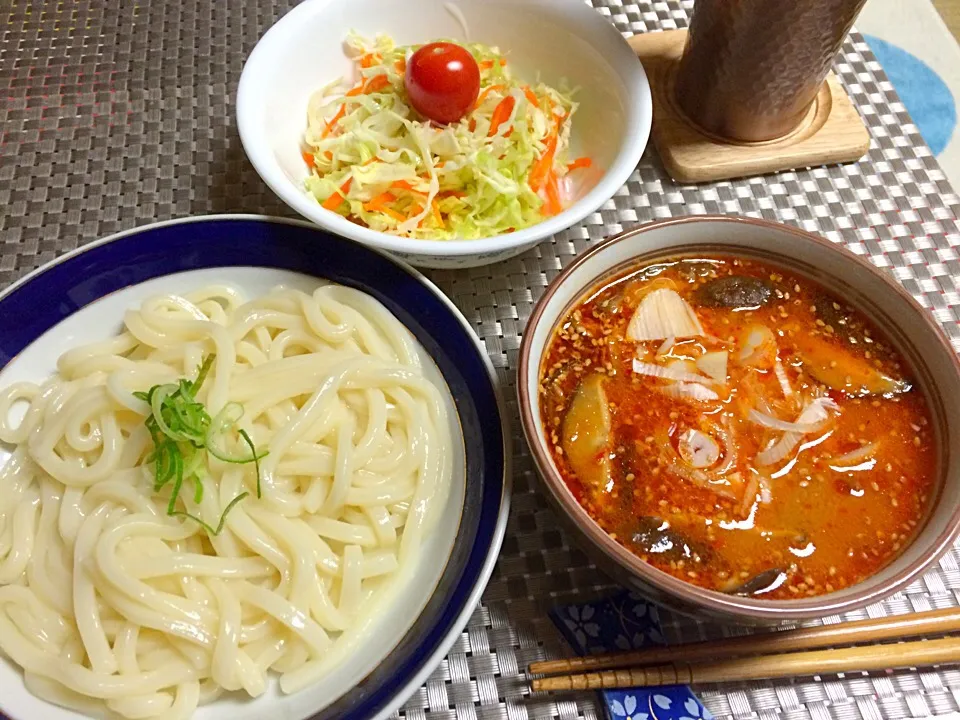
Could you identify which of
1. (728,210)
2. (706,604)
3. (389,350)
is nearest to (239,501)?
(389,350)

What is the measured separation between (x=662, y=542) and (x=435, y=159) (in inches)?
52.1

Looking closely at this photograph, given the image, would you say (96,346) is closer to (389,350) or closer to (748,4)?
(389,350)

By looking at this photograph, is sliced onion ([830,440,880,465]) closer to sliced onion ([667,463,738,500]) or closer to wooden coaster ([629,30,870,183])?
sliced onion ([667,463,738,500])

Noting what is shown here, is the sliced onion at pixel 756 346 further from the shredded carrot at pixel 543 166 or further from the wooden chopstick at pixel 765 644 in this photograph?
the shredded carrot at pixel 543 166

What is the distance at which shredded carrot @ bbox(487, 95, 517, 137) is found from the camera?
7.02 feet

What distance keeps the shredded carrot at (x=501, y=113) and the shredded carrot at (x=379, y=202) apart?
0.38 metres


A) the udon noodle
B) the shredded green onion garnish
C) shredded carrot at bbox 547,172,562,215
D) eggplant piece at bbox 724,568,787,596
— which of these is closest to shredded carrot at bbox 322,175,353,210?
the udon noodle

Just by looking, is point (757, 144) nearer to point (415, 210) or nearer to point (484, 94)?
point (484, 94)

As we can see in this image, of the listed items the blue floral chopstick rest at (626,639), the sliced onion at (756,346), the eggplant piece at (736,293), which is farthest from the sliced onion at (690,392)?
the blue floral chopstick rest at (626,639)

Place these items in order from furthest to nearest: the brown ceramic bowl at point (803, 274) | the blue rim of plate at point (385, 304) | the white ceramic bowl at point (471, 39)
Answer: the white ceramic bowl at point (471, 39), the blue rim of plate at point (385, 304), the brown ceramic bowl at point (803, 274)

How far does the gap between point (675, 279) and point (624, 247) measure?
0.62 feet

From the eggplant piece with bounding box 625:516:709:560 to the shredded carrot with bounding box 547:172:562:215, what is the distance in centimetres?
107

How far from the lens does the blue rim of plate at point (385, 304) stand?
1.34 metres

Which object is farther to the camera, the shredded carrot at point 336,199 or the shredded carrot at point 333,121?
the shredded carrot at point 333,121
